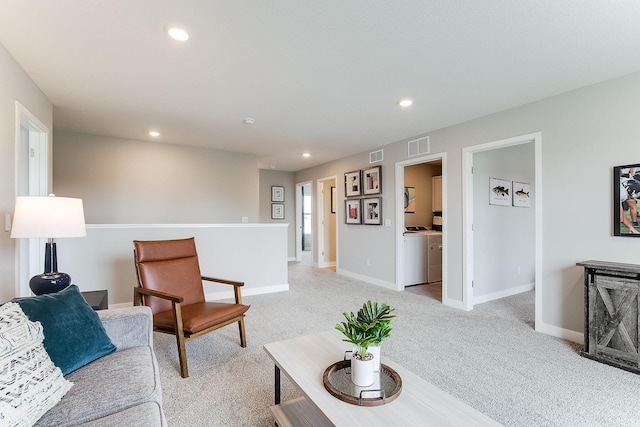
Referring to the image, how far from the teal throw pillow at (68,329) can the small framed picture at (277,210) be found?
6.15 m

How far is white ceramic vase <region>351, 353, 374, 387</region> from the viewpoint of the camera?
134cm

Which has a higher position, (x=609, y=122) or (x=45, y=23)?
(x=45, y=23)

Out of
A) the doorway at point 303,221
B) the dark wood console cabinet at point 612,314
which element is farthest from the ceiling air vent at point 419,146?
the doorway at point 303,221

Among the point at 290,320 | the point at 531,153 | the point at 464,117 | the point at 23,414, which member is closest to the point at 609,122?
the point at 464,117

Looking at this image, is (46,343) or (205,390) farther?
(205,390)

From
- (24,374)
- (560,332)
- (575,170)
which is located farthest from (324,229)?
(24,374)

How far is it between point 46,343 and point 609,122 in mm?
4114

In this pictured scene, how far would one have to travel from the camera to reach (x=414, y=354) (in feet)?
8.45

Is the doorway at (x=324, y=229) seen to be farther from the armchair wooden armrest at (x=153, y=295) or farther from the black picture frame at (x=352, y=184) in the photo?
the armchair wooden armrest at (x=153, y=295)

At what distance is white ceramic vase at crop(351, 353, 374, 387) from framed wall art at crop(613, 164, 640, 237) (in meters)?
2.64

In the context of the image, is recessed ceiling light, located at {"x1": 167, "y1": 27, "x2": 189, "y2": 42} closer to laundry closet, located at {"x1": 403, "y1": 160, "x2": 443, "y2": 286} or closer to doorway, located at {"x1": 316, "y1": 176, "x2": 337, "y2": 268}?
laundry closet, located at {"x1": 403, "y1": 160, "x2": 443, "y2": 286}

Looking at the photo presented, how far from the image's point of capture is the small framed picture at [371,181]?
5213 millimetres

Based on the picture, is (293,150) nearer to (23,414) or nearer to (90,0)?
(90,0)

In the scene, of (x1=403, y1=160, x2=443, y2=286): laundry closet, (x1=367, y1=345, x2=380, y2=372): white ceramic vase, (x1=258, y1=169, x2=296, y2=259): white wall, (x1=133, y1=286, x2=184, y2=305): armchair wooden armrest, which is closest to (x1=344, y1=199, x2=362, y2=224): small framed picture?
(x1=403, y1=160, x2=443, y2=286): laundry closet
